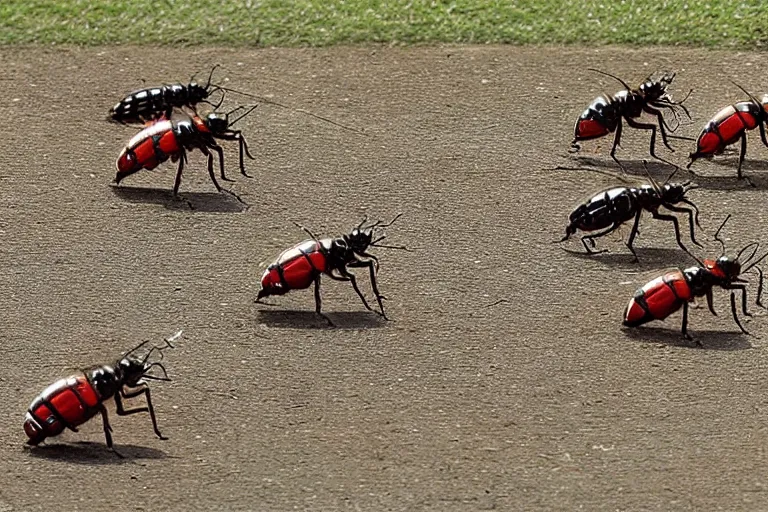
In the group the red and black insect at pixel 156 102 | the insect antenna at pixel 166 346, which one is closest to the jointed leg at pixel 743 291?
the insect antenna at pixel 166 346

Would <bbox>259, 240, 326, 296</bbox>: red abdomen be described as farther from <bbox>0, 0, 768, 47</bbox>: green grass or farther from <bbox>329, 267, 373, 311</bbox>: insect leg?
<bbox>0, 0, 768, 47</bbox>: green grass

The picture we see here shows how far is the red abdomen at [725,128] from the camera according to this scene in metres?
12.2

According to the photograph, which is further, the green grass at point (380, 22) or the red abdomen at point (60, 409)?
the green grass at point (380, 22)

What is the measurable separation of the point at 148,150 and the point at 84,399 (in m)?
3.00

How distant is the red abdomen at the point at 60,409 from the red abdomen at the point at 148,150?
9.45 feet

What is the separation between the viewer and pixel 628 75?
528 inches

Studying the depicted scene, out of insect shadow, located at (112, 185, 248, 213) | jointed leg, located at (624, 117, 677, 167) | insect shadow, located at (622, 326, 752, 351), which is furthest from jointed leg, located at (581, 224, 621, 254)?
insect shadow, located at (112, 185, 248, 213)

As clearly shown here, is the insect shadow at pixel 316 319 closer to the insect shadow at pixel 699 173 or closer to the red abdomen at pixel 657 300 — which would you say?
the red abdomen at pixel 657 300

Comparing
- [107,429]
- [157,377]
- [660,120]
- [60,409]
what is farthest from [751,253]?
[60,409]

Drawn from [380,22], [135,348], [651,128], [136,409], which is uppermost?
[380,22]

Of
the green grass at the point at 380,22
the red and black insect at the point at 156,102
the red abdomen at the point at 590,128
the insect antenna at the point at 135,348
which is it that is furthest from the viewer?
the green grass at the point at 380,22

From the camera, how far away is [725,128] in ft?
39.9

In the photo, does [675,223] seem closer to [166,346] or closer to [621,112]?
[621,112]

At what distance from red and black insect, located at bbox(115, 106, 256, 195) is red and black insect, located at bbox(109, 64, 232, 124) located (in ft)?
1.40
